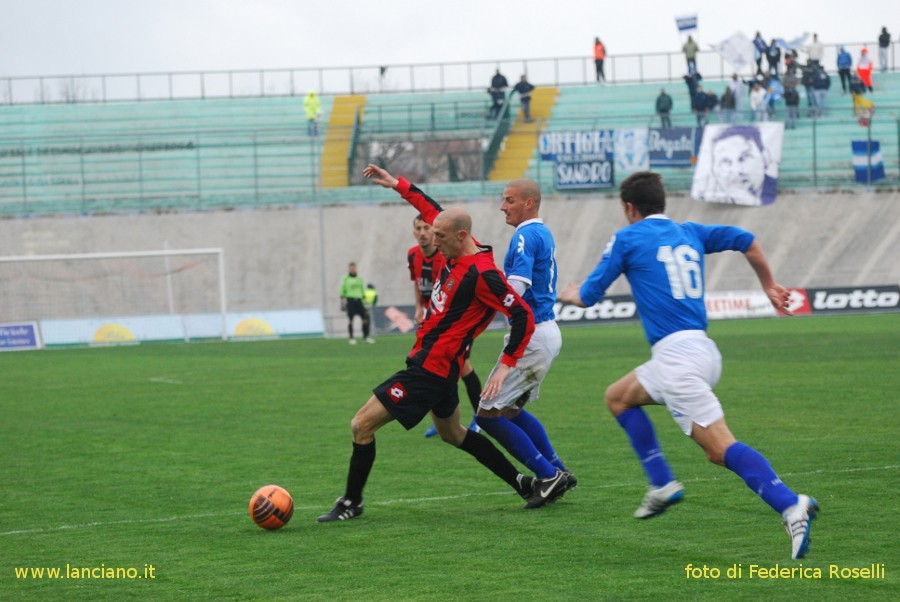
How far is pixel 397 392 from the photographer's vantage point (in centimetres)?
805

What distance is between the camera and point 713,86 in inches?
1807

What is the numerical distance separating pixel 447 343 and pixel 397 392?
0.45m

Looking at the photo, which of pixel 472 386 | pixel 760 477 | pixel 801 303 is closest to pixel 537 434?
pixel 760 477

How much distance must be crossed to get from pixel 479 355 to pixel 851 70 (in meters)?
25.7

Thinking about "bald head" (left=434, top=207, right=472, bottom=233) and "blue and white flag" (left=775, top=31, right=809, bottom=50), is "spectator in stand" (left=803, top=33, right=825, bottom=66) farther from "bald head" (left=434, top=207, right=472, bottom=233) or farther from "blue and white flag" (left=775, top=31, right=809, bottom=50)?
"bald head" (left=434, top=207, right=472, bottom=233)

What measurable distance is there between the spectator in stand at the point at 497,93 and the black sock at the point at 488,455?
3503cm

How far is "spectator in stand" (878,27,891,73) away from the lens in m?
45.8

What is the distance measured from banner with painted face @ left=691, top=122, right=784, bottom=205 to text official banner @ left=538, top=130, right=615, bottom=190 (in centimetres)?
293

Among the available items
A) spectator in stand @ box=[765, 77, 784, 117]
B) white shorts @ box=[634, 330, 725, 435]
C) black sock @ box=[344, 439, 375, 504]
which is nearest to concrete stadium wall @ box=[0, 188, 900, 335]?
spectator in stand @ box=[765, 77, 784, 117]

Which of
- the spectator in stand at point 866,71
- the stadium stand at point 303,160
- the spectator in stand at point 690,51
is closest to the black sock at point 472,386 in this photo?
the stadium stand at point 303,160

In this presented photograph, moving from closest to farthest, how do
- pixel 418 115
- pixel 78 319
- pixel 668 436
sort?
pixel 668 436 < pixel 78 319 < pixel 418 115

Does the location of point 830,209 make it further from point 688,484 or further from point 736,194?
point 688,484

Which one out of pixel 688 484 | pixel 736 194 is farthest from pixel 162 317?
pixel 688 484

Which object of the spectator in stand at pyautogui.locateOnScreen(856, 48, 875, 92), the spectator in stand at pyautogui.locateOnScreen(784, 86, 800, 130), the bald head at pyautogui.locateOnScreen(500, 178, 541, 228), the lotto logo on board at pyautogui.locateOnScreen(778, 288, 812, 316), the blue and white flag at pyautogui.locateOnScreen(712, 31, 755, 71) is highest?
the blue and white flag at pyautogui.locateOnScreen(712, 31, 755, 71)
